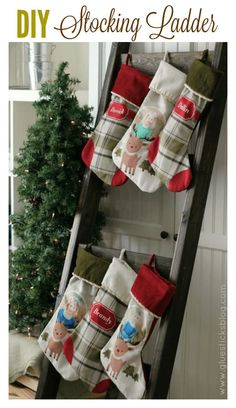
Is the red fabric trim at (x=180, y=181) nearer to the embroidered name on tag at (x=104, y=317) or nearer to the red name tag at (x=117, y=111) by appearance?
the red name tag at (x=117, y=111)

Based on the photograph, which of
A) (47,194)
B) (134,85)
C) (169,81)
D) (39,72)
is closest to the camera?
(169,81)

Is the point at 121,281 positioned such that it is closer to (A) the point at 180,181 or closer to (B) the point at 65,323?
(B) the point at 65,323

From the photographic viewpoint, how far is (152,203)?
7.18ft

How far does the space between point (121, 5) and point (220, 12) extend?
0.33m

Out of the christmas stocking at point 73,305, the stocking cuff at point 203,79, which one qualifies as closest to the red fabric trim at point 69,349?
the christmas stocking at point 73,305

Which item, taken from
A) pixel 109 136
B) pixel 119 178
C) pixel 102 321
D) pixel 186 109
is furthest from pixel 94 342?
pixel 186 109

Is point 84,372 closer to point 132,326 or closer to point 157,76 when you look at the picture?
point 132,326

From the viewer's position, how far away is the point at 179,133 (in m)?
1.79

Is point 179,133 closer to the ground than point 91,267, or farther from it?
farther from it

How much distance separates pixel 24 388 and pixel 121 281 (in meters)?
0.60

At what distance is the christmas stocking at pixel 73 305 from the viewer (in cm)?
199

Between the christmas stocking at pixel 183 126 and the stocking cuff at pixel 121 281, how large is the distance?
298 mm

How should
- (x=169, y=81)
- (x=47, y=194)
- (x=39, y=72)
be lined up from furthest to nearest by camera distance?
(x=39, y=72), (x=47, y=194), (x=169, y=81)
